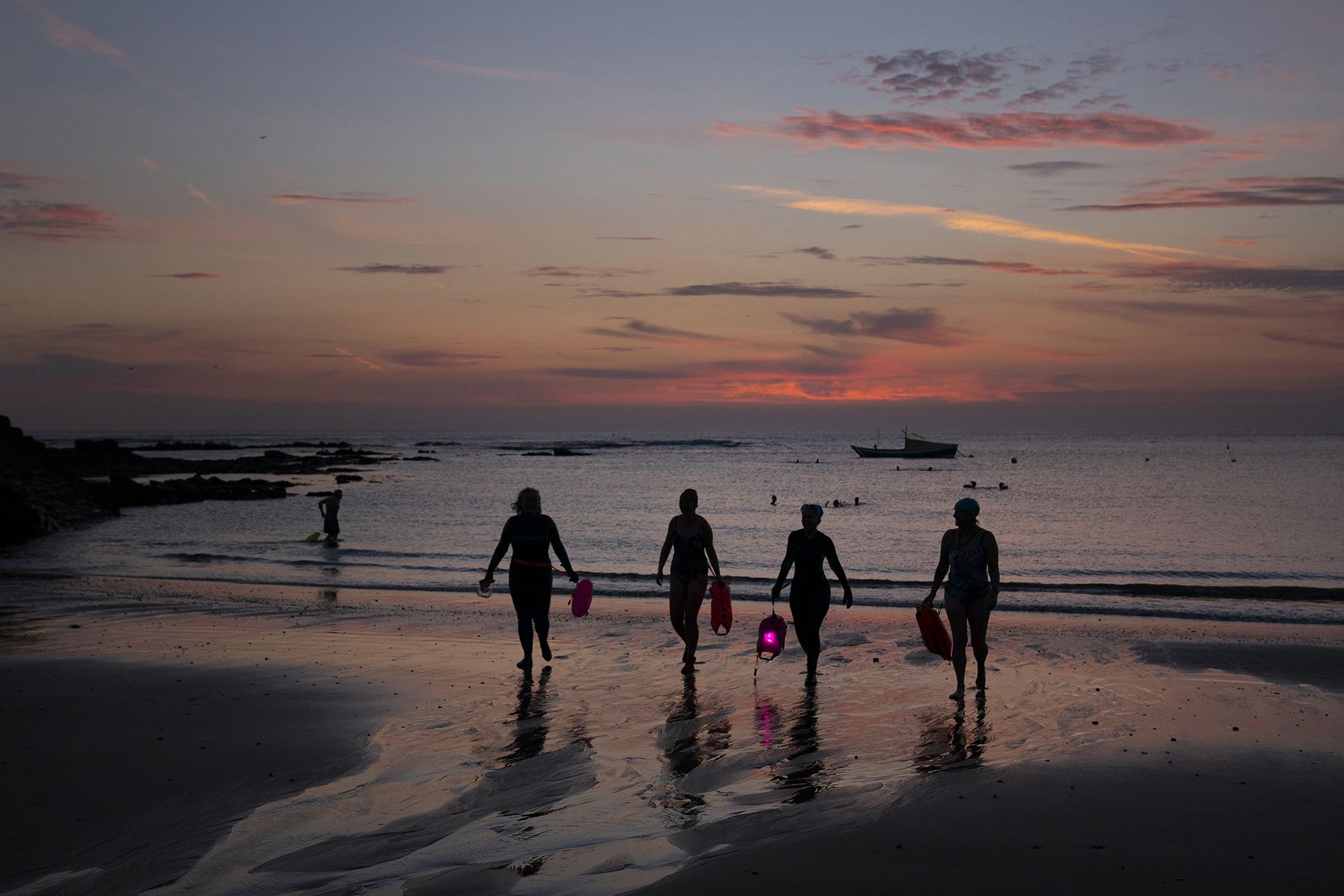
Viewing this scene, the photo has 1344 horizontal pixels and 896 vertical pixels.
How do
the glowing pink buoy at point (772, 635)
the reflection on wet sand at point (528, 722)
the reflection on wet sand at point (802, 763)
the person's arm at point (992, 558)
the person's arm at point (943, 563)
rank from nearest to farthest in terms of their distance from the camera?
the reflection on wet sand at point (802, 763) → the reflection on wet sand at point (528, 722) → the person's arm at point (992, 558) → the person's arm at point (943, 563) → the glowing pink buoy at point (772, 635)

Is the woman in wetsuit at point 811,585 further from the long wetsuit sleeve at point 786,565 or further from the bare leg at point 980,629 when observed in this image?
the bare leg at point 980,629

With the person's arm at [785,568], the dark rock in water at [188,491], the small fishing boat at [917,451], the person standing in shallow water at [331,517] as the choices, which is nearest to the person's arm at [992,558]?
the person's arm at [785,568]

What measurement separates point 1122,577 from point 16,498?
29.0 metres

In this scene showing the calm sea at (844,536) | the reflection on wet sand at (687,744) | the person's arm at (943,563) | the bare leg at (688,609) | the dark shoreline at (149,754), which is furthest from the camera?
the calm sea at (844,536)

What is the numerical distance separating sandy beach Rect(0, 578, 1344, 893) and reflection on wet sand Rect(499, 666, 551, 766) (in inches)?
1.4

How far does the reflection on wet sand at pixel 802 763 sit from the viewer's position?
622cm

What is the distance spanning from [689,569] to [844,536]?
22.9m

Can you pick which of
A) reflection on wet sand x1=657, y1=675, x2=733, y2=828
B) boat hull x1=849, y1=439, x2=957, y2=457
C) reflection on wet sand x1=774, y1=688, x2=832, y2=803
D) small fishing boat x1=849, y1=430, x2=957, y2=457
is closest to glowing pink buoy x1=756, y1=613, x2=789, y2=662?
reflection on wet sand x1=657, y1=675, x2=733, y2=828

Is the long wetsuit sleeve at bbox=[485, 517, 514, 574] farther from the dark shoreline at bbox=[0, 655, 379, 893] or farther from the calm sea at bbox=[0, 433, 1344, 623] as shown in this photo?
the calm sea at bbox=[0, 433, 1344, 623]

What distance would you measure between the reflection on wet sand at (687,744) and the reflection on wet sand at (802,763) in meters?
0.43

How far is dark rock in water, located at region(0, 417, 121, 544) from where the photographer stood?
85.3 ft

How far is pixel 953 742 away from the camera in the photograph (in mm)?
7430

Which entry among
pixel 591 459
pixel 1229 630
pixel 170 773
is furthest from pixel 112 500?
pixel 591 459

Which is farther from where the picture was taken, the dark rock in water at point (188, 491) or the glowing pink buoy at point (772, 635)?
the dark rock in water at point (188, 491)
